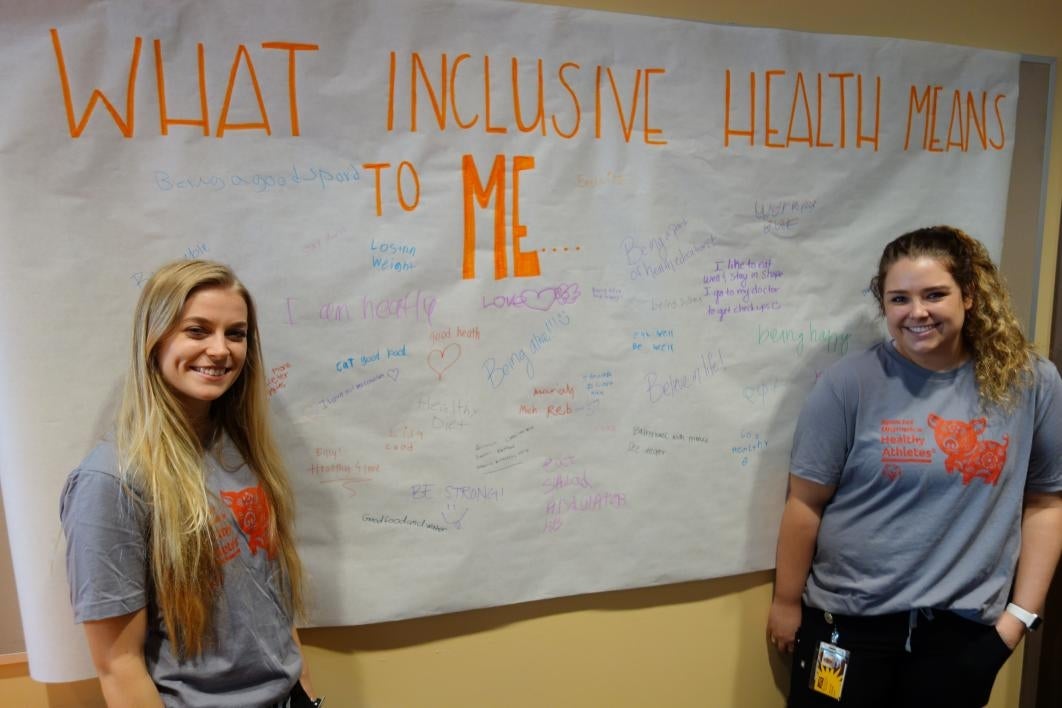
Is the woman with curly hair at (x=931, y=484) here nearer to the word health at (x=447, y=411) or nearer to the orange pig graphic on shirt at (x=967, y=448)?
the orange pig graphic on shirt at (x=967, y=448)

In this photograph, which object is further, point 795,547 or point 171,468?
point 795,547

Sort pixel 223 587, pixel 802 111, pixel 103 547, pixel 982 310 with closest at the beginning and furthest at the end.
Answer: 1. pixel 103 547
2. pixel 223 587
3. pixel 982 310
4. pixel 802 111

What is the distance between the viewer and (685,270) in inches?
59.4

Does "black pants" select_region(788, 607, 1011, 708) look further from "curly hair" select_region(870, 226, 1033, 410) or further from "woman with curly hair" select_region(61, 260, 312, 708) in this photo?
"woman with curly hair" select_region(61, 260, 312, 708)

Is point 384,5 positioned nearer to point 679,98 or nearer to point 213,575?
point 679,98

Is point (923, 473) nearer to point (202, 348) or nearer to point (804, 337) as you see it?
point (804, 337)

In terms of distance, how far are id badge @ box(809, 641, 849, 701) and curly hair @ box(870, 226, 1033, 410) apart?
23.9 inches

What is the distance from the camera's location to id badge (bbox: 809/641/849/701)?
1502 mm

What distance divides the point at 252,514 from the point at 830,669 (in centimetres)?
122

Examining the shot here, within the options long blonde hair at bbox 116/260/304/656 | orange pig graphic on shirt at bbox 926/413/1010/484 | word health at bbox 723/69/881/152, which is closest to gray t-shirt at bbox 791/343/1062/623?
orange pig graphic on shirt at bbox 926/413/1010/484

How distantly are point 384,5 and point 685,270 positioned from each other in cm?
78

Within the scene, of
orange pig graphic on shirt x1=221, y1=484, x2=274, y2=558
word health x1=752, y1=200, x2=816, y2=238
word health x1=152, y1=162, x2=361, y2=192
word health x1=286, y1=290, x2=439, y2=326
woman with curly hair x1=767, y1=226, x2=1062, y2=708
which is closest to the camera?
orange pig graphic on shirt x1=221, y1=484, x2=274, y2=558

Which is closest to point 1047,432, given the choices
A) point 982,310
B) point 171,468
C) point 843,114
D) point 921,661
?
point 982,310

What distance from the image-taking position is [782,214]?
5.11 feet
